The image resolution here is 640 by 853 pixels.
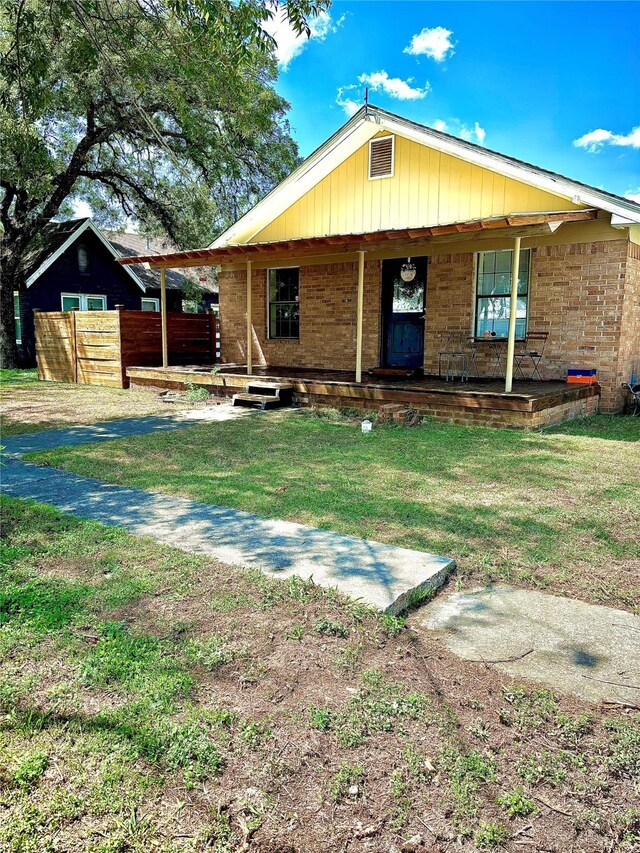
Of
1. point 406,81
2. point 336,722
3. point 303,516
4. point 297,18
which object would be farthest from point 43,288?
point 336,722

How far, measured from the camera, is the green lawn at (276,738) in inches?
70.9

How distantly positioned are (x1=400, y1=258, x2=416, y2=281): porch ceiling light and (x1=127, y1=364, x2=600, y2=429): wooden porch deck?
2.03m

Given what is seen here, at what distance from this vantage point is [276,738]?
7.09 feet

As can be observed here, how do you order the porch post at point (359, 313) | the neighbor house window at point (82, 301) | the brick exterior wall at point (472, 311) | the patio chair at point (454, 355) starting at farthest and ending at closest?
the neighbor house window at point (82, 301)
the patio chair at point (454, 355)
the porch post at point (359, 313)
the brick exterior wall at point (472, 311)

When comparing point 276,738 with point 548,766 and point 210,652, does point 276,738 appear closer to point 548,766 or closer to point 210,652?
point 210,652

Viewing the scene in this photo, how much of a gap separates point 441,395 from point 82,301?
65.5 feet

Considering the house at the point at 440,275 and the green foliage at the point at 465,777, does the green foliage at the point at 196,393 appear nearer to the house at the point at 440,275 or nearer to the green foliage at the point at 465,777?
the house at the point at 440,275

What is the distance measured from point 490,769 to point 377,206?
11236 millimetres

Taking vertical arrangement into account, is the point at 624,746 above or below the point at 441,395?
below

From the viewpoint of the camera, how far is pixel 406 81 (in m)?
15.4

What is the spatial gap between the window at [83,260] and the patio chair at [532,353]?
19681mm

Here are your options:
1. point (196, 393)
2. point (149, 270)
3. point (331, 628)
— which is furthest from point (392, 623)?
point (149, 270)

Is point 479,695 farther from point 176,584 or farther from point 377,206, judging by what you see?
point 377,206

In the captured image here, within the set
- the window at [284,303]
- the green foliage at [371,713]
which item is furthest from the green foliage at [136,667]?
the window at [284,303]
